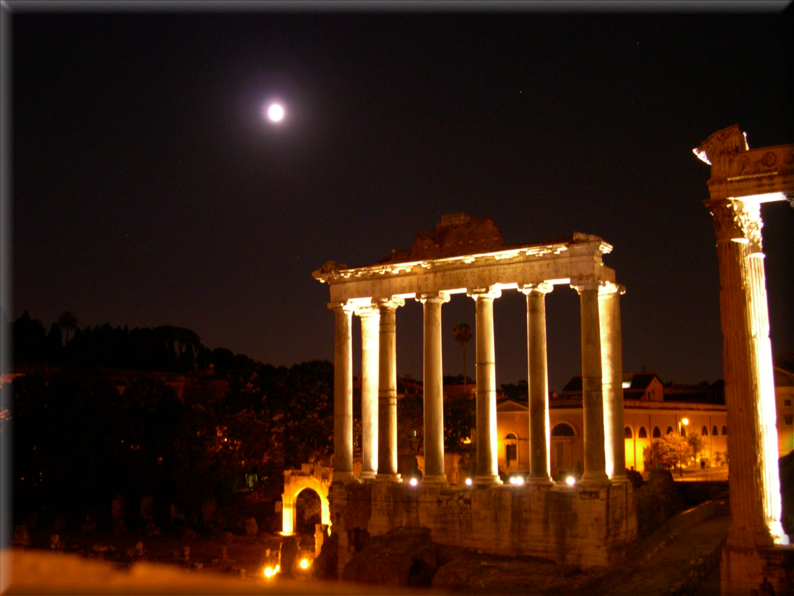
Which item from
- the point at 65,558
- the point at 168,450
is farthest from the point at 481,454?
the point at 168,450

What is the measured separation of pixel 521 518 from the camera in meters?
26.0

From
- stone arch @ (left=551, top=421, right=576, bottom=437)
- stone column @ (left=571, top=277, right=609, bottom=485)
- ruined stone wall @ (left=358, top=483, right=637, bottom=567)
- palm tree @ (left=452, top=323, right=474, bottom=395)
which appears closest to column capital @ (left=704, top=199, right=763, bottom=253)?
stone column @ (left=571, top=277, right=609, bottom=485)

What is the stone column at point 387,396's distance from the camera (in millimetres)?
30141

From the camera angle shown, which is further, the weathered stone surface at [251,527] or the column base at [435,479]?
the weathered stone surface at [251,527]

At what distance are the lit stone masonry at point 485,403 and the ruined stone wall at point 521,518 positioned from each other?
0.04 m

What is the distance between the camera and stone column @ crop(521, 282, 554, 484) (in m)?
26.6

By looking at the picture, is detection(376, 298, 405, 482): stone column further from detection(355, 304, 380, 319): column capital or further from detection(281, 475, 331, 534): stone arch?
detection(281, 475, 331, 534): stone arch

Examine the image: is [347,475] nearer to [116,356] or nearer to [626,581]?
[626,581]

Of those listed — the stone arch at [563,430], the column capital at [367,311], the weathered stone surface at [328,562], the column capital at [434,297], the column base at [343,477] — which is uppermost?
the column capital at [434,297]

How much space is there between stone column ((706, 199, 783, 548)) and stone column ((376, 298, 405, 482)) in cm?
1538

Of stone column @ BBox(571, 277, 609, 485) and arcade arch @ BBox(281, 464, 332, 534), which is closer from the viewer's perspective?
stone column @ BBox(571, 277, 609, 485)

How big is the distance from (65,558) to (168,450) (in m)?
48.9

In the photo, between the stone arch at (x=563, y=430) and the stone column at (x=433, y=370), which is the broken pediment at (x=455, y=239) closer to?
the stone column at (x=433, y=370)

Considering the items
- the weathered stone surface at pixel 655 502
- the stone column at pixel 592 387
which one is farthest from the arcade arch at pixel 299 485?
the stone column at pixel 592 387
